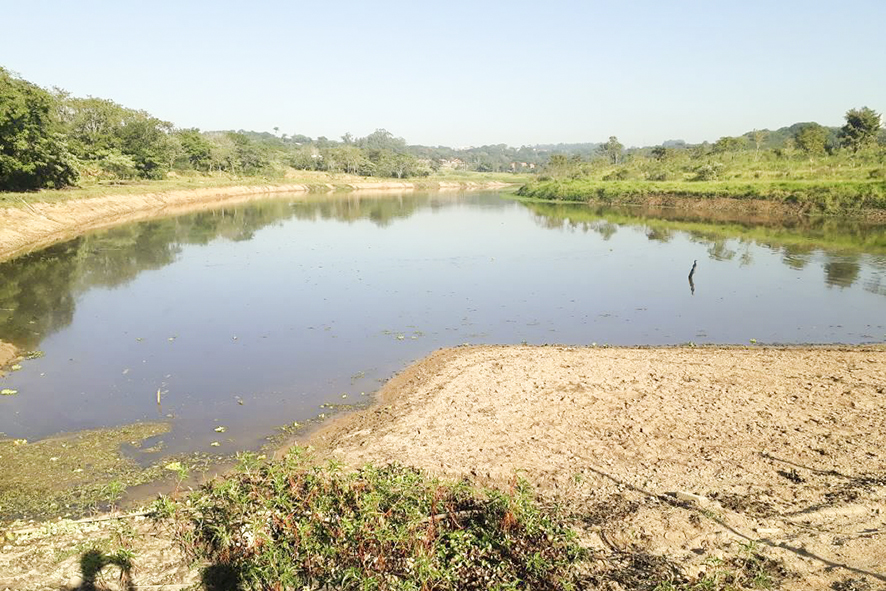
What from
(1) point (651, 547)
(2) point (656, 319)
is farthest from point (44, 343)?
(2) point (656, 319)

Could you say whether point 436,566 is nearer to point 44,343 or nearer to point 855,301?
point 44,343

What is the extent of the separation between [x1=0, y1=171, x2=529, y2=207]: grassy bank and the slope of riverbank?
4786cm

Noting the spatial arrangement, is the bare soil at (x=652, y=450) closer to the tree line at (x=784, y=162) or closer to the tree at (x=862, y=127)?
the tree line at (x=784, y=162)

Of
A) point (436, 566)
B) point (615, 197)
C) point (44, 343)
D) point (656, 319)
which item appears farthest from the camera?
point (615, 197)

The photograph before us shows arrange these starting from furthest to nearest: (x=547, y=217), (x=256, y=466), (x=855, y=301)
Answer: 1. (x=547, y=217)
2. (x=855, y=301)
3. (x=256, y=466)

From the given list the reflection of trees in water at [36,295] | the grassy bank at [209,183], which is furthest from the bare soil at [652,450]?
the grassy bank at [209,183]

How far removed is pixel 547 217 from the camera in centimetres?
5425

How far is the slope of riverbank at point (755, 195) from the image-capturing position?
43562 millimetres

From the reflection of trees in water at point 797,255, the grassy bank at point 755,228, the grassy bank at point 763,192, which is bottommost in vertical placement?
the reflection of trees in water at point 797,255

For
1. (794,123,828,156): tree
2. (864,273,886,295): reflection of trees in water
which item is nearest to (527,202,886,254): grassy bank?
(864,273,886,295): reflection of trees in water

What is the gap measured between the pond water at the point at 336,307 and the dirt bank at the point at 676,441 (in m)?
2.59

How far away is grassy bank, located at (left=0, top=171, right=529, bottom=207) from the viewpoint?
37.7m

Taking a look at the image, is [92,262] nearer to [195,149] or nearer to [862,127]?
[195,149]

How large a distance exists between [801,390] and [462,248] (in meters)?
25.6
